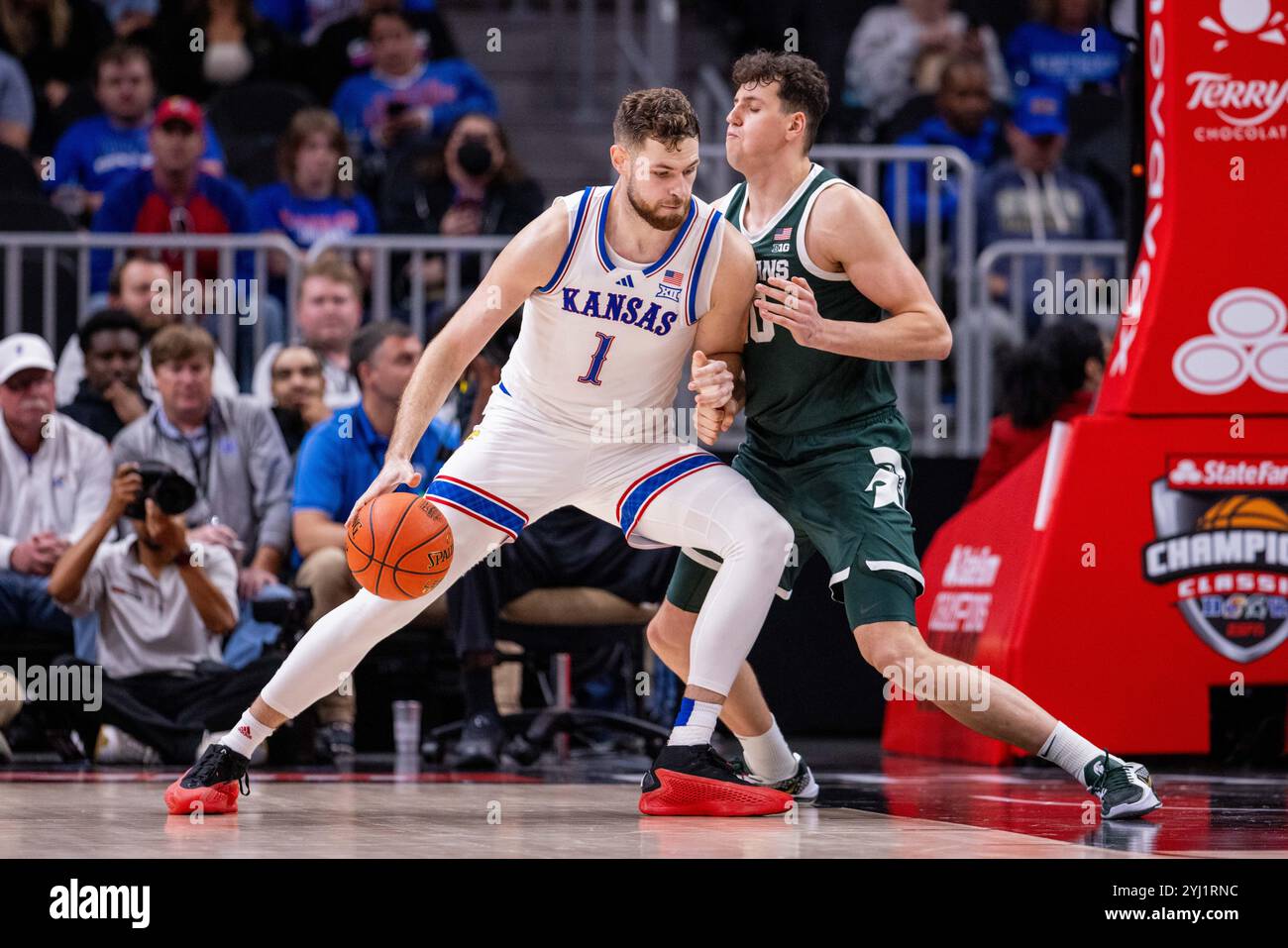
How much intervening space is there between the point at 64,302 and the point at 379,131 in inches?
127

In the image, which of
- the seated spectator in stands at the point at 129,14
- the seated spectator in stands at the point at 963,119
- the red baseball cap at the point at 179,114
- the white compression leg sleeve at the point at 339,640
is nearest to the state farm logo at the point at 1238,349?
the white compression leg sleeve at the point at 339,640

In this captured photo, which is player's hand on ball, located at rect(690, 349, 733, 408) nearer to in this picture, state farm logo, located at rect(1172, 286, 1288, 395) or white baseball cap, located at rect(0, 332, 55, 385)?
state farm logo, located at rect(1172, 286, 1288, 395)

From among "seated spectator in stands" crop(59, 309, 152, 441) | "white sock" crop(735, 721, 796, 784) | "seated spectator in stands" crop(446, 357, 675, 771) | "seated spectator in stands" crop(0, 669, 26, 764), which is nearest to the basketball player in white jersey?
"white sock" crop(735, 721, 796, 784)

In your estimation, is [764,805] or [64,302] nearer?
[764,805]

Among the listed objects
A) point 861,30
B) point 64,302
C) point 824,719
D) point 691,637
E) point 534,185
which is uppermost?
point 861,30

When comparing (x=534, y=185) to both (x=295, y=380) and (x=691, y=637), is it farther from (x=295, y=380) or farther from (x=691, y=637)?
(x=691, y=637)

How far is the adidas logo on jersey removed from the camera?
5.25 m

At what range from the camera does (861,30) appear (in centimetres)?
1331

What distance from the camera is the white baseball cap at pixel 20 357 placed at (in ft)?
26.2

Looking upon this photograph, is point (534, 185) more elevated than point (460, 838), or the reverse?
point (534, 185)
